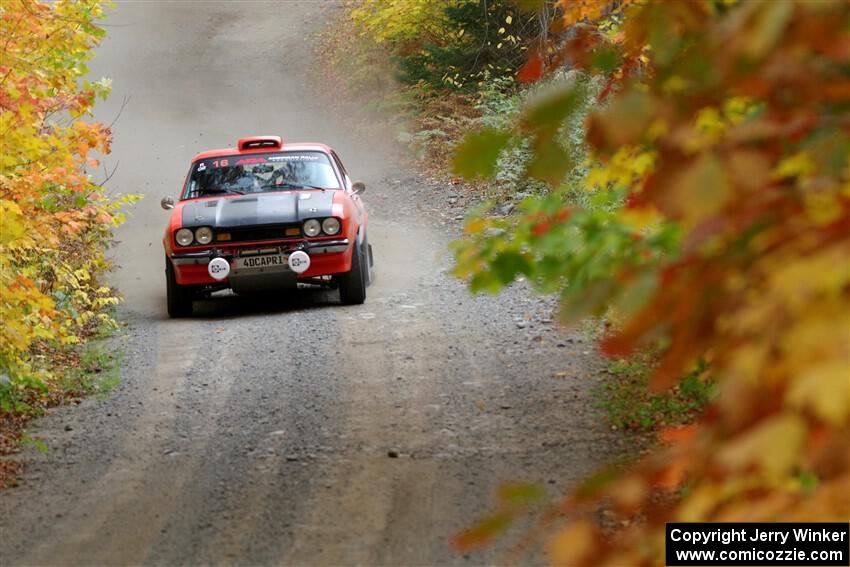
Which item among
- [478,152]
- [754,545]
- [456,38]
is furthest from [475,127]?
[478,152]

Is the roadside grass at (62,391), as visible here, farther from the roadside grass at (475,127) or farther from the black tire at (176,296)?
the roadside grass at (475,127)

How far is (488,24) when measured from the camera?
23562 mm

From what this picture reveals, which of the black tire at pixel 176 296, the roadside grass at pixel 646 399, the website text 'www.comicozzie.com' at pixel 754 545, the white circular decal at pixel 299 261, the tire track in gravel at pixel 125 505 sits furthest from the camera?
the black tire at pixel 176 296

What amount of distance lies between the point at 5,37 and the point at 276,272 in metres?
4.20

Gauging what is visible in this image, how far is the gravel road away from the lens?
20.6 ft

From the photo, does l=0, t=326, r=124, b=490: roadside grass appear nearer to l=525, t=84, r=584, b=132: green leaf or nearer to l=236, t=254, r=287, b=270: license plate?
l=236, t=254, r=287, b=270: license plate

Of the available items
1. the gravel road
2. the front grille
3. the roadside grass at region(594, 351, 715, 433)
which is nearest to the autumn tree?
the gravel road

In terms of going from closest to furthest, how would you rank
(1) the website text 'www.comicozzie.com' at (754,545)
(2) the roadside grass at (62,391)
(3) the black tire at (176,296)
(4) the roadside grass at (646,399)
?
(1) the website text 'www.comicozzie.com' at (754,545) → (4) the roadside grass at (646,399) → (2) the roadside grass at (62,391) → (3) the black tire at (176,296)

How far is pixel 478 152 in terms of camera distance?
92.7 inches

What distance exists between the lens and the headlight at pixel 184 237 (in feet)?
40.2

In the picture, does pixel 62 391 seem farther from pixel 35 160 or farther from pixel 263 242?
pixel 263 242

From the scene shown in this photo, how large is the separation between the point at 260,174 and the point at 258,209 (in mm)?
1037

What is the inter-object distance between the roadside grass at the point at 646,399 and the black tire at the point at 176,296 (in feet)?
18.2

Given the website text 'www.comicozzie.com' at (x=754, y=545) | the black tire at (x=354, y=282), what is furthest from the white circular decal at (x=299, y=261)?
the website text 'www.comicozzie.com' at (x=754, y=545)
